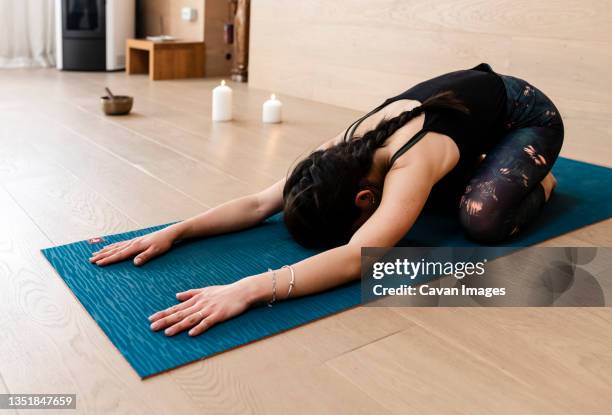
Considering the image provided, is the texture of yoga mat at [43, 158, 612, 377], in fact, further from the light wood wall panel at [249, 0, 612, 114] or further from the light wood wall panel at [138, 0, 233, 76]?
the light wood wall panel at [138, 0, 233, 76]

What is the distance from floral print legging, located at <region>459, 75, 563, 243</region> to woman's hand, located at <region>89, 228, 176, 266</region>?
0.80 meters

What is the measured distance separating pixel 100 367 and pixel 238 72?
3890 millimetres

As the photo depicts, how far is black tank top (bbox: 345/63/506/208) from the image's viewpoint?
1.55 metres

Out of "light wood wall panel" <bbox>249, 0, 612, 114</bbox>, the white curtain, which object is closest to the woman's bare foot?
"light wood wall panel" <bbox>249, 0, 612, 114</bbox>

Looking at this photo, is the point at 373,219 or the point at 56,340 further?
the point at 373,219

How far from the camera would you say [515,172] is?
5.76 ft

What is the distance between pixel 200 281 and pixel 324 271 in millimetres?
286

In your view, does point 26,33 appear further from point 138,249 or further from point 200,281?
point 200,281

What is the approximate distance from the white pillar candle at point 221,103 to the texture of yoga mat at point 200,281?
5.22ft

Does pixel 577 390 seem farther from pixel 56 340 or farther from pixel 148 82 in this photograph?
pixel 148 82

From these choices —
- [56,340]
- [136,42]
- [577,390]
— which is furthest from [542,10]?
[136,42]

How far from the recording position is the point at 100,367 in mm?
1125

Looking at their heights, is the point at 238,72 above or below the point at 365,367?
above

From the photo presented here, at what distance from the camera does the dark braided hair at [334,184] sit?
1412mm
